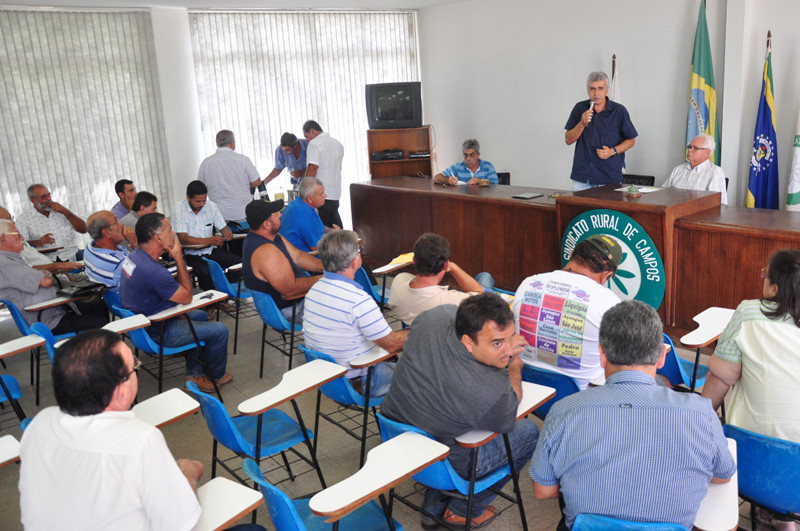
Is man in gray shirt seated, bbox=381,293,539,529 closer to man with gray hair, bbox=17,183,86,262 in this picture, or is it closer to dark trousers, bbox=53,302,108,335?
dark trousers, bbox=53,302,108,335

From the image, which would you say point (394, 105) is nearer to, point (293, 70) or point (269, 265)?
point (293, 70)

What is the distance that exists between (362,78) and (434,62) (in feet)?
3.52

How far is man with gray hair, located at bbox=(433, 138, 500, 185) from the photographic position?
6621mm

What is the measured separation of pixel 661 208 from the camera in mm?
4203

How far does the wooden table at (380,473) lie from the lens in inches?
76.2

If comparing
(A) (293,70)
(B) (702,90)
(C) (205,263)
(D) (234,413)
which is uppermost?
(A) (293,70)

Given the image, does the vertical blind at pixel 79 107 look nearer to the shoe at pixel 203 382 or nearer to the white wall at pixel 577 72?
the white wall at pixel 577 72

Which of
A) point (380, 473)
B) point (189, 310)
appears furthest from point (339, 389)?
point (189, 310)

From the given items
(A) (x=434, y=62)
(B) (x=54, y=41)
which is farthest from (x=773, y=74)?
(B) (x=54, y=41)

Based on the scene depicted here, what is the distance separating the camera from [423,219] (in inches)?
253

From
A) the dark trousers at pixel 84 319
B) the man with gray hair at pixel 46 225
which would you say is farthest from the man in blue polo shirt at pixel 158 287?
the man with gray hair at pixel 46 225

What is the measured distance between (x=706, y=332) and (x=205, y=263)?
13.8 ft

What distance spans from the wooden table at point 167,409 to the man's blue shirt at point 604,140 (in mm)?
4202

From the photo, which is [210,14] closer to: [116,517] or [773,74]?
[773,74]
